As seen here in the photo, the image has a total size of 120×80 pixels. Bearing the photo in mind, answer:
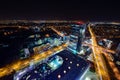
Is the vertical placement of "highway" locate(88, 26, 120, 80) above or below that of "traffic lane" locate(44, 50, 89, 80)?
below

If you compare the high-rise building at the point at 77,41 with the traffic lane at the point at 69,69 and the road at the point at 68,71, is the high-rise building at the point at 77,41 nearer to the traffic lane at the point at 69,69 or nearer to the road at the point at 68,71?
the traffic lane at the point at 69,69

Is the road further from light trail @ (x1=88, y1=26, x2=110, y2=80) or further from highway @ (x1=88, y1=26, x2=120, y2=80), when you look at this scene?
highway @ (x1=88, y1=26, x2=120, y2=80)

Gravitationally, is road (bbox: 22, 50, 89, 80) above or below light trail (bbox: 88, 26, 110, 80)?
above

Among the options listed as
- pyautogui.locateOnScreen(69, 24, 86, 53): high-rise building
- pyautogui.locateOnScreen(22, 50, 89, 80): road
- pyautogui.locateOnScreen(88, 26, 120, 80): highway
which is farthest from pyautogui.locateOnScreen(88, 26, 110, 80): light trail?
pyautogui.locateOnScreen(69, 24, 86, 53): high-rise building

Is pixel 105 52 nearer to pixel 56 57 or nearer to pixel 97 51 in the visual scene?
pixel 97 51

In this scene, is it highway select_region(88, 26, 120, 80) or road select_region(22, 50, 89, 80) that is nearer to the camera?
road select_region(22, 50, 89, 80)

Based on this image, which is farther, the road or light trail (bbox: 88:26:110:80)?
light trail (bbox: 88:26:110:80)

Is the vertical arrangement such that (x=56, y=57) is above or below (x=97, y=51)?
above

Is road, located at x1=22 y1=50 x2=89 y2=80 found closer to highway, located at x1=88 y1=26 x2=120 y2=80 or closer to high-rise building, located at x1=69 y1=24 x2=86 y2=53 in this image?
highway, located at x1=88 y1=26 x2=120 y2=80

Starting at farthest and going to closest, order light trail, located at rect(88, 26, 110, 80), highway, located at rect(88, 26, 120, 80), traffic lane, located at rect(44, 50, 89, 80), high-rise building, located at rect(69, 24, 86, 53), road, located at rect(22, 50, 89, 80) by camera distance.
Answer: high-rise building, located at rect(69, 24, 86, 53) → highway, located at rect(88, 26, 120, 80) → light trail, located at rect(88, 26, 110, 80) → traffic lane, located at rect(44, 50, 89, 80) → road, located at rect(22, 50, 89, 80)

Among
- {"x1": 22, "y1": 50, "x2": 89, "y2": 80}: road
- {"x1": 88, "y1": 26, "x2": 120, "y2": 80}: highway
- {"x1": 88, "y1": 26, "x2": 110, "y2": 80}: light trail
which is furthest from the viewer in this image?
{"x1": 88, "y1": 26, "x2": 120, "y2": 80}: highway

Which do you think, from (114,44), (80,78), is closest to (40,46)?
(80,78)
